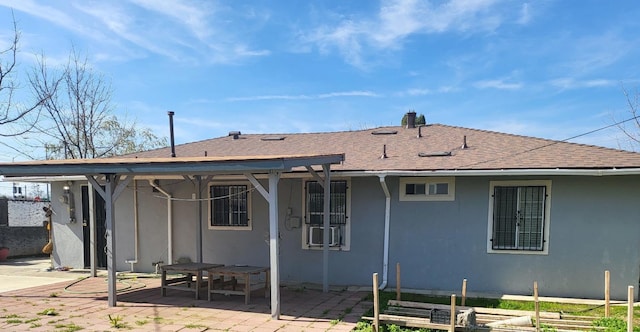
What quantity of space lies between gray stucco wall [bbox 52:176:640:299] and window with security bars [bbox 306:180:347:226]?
0.20 m

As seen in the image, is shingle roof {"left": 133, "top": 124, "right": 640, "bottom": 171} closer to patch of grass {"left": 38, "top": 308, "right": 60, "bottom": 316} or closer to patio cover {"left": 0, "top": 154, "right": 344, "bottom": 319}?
patio cover {"left": 0, "top": 154, "right": 344, "bottom": 319}

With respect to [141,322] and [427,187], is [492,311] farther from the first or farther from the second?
[141,322]

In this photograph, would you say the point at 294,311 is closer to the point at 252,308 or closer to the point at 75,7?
the point at 252,308

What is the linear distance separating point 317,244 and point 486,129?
4.75 metres

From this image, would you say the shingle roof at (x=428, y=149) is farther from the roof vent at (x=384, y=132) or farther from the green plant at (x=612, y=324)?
the green plant at (x=612, y=324)

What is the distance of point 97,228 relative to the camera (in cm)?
951

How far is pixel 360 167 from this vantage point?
7.48 m

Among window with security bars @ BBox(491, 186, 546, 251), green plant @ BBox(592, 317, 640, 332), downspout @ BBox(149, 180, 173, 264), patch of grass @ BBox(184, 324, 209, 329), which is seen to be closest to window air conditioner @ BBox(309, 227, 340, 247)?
window with security bars @ BBox(491, 186, 546, 251)

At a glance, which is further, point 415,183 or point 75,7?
point 75,7

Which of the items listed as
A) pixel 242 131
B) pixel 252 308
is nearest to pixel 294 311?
pixel 252 308

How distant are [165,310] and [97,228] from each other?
4.72 m

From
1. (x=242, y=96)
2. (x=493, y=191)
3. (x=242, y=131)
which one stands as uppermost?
(x=242, y=96)

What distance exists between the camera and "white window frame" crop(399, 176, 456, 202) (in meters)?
7.23

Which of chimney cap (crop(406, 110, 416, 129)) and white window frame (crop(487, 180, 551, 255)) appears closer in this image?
white window frame (crop(487, 180, 551, 255))
